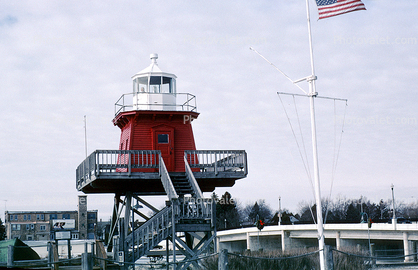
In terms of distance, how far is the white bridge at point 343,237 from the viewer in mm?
49438

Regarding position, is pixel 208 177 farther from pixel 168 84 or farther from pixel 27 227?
pixel 27 227

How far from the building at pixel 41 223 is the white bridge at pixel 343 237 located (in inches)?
1490

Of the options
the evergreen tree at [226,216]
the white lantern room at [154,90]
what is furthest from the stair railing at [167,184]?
the evergreen tree at [226,216]

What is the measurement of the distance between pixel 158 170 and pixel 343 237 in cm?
3728

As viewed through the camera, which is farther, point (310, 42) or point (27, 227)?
point (27, 227)

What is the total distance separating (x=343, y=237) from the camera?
60.0m

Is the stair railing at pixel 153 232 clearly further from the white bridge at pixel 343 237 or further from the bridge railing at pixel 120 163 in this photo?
the white bridge at pixel 343 237

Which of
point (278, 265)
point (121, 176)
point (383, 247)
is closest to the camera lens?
point (278, 265)

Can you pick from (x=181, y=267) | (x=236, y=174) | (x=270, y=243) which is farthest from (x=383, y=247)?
(x=181, y=267)

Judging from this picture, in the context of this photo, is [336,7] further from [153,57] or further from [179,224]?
[153,57]

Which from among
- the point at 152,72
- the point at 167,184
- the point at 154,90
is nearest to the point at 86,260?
the point at 167,184

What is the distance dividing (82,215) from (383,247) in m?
71.7

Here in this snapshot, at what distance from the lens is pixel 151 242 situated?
982 inches

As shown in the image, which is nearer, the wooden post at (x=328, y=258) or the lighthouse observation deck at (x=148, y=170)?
the wooden post at (x=328, y=258)
